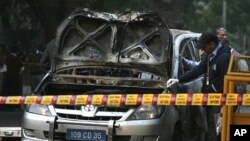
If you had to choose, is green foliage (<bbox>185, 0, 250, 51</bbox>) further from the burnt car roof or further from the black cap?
the black cap

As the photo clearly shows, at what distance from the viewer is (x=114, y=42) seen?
28.6ft

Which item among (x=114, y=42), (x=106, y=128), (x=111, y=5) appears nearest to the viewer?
(x=106, y=128)

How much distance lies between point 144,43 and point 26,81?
27.1 ft

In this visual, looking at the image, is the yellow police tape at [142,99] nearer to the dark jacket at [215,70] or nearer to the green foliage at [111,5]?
the dark jacket at [215,70]

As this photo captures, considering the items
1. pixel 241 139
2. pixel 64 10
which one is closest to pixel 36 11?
pixel 64 10

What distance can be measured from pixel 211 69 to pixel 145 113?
1.07m

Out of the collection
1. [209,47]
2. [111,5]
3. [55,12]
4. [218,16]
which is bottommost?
[209,47]

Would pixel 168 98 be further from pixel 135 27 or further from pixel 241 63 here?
pixel 135 27

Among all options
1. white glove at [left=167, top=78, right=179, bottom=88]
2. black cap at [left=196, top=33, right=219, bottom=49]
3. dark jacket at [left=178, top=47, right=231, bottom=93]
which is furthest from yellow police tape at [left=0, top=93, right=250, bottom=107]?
black cap at [left=196, top=33, right=219, bottom=49]

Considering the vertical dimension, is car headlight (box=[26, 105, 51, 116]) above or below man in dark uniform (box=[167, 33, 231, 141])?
below

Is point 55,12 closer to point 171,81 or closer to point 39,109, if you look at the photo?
point 39,109

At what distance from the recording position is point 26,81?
16375 mm

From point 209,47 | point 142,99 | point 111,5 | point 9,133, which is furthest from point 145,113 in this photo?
point 111,5

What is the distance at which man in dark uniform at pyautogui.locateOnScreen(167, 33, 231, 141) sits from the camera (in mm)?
8094
